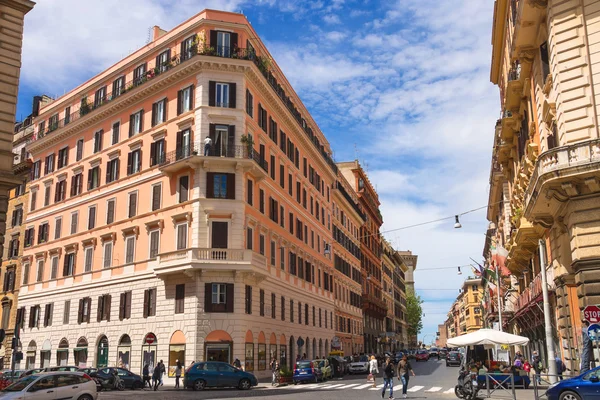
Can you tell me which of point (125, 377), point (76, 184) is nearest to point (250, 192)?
point (125, 377)

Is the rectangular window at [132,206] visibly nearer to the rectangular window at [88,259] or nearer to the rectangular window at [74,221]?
the rectangular window at [88,259]

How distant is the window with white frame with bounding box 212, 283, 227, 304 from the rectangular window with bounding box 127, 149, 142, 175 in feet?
37.8

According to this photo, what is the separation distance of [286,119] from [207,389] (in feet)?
80.7

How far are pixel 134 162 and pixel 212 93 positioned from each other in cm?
846

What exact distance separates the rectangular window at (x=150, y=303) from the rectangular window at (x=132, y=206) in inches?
240

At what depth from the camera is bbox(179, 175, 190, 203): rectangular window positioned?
125ft

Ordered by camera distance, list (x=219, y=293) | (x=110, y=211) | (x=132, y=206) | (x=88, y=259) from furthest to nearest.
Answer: (x=88, y=259)
(x=110, y=211)
(x=132, y=206)
(x=219, y=293)

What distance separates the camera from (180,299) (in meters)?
36.2

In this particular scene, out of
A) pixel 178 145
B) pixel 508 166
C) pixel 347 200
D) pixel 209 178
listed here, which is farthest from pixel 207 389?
pixel 347 200

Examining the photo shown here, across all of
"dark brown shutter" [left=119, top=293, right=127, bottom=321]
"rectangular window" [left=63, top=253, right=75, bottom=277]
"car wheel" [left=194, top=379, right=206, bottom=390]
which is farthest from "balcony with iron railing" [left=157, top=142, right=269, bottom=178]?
"car wheel" [left=194, top=379, right=206, bottom=390]

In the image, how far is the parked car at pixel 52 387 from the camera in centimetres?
1958

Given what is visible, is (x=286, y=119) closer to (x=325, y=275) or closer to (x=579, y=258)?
(x=325, y=275)

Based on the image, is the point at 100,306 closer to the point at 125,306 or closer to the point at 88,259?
the point at 125,306

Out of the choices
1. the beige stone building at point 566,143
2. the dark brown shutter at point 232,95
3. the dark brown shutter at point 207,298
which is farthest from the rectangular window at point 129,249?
the beige stone building at point 566,143
